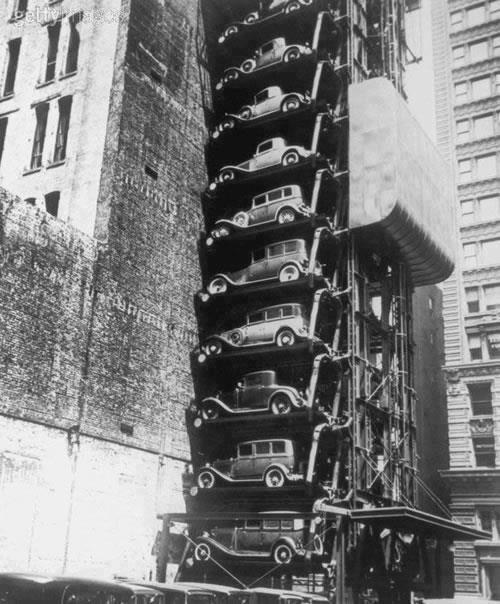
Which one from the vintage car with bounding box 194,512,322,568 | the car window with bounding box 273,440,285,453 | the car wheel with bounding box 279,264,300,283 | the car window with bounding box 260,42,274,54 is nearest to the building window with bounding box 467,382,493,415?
the car wheel with bounding box 279,264,300,283

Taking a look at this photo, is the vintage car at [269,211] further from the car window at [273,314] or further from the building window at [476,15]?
the building window at [476,15]

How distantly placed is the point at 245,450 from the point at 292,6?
68.6 ft

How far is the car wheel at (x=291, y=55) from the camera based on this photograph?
1377 inches

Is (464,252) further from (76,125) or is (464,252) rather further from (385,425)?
(76,125)

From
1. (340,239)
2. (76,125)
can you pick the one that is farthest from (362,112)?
(76,125)

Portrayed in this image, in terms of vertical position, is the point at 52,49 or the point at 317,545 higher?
the point at 52,49

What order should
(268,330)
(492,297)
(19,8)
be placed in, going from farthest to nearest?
(492,297), (19,8), (268,330)

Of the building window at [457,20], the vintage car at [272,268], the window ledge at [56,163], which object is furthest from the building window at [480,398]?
the window ledge at [56,163]

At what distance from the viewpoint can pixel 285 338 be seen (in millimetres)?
30188

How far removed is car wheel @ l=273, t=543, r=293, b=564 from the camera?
2575cm

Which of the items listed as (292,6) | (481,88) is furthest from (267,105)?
(481,88)

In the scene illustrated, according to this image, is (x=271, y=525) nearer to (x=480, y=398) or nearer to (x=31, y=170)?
(x=31, y=170)

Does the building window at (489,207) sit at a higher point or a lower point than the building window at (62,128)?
higher

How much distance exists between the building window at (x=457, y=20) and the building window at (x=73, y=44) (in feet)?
95.9
